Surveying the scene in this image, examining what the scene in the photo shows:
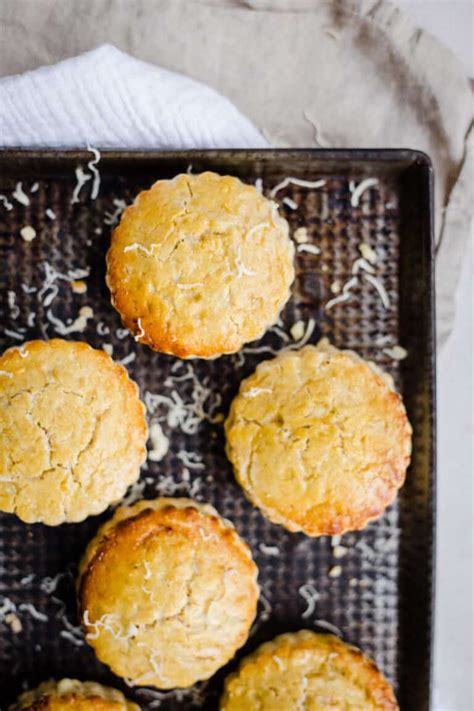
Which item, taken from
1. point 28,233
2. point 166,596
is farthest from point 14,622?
point 28,233

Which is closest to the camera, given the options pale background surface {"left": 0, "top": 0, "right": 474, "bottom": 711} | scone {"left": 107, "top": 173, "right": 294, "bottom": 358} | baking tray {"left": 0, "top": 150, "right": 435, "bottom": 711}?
scone {"left": 107, "top": 173, "right": 294, "bottom": 358}

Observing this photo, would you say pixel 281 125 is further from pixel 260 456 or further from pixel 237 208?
pixel 260 456

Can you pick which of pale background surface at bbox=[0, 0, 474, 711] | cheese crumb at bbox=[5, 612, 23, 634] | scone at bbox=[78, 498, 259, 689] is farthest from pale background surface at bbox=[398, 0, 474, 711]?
cheese crumb at bbox=[5, 612, 23, 634]

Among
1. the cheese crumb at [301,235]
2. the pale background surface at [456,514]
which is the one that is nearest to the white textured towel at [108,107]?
the cheese crumb at [301,235]

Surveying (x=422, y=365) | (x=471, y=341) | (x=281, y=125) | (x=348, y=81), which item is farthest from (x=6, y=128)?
(x=471, y=341)

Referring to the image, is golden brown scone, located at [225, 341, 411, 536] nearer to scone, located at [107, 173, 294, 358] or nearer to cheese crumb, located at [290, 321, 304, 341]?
cheese crumb, located at [290, 321, 304, 341]

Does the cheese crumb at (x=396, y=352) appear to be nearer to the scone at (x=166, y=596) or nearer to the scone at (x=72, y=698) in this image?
the scone at (x=166, y=596)
